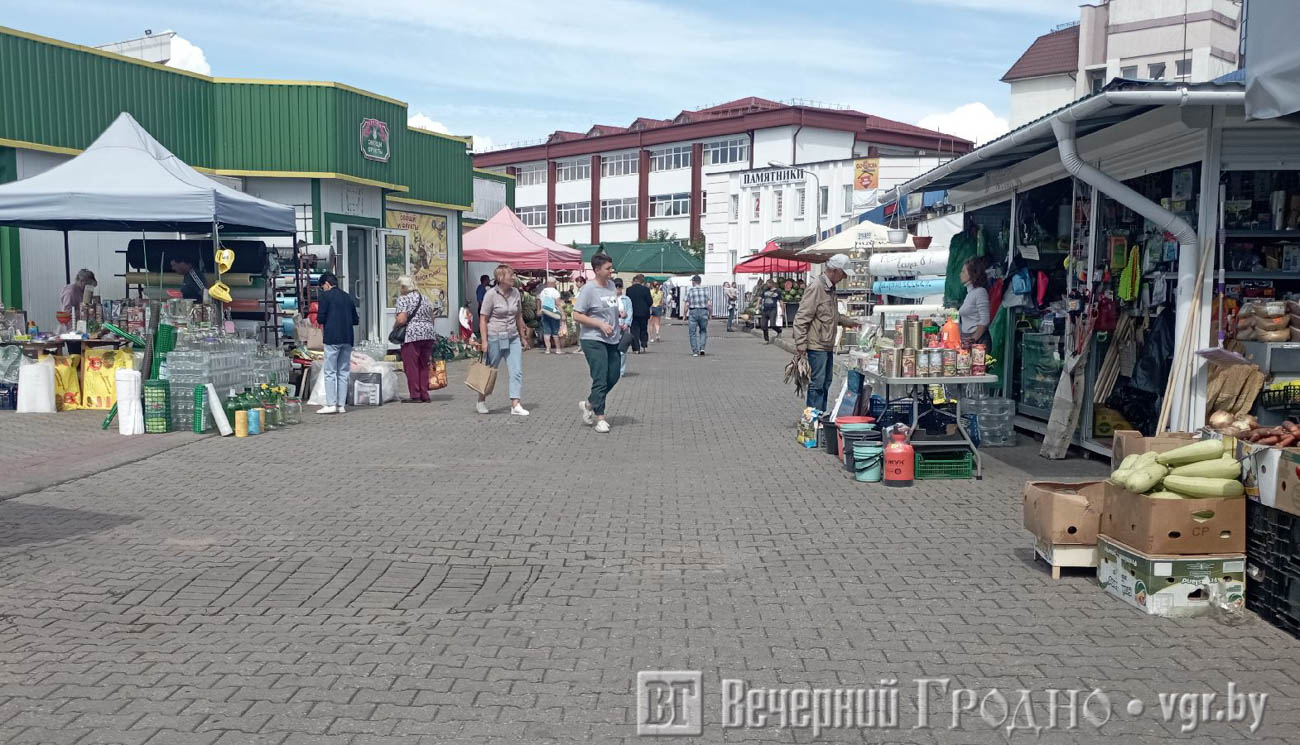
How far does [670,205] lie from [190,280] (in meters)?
55.4

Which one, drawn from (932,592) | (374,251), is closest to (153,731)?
(932,592)

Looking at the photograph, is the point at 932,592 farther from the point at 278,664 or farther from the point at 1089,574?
the point at 278,664

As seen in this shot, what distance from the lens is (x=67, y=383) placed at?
13.1 m

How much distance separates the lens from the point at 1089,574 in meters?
6.16

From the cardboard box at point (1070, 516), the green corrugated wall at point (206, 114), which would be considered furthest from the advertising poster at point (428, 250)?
the cardboard box at point (1070, 516)

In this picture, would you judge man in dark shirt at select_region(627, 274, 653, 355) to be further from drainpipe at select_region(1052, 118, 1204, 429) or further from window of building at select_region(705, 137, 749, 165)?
window of building at select_region(705, 137, 749, 165)

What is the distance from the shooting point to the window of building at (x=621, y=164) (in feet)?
233

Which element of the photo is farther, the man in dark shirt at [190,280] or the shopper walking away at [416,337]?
the man in dark shirt at [190,280]

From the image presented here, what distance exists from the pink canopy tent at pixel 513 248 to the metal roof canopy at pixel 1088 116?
13158mm

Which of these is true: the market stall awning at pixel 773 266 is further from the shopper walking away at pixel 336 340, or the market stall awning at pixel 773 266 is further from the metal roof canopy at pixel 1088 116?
the metal roof canopy at pixel 1088 116

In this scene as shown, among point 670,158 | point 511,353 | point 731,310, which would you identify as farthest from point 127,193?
point 670,158

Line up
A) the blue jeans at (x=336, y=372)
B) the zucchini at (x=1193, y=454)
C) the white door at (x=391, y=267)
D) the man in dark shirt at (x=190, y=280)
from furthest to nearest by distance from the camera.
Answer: the white door at (x=391, y=267) → the man in dark shirt at (x=190, y=280) → the blue jeans at (x=336, y=372) → the zucchini at (x=1193, y=454)

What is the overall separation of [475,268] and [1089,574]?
23261 mm

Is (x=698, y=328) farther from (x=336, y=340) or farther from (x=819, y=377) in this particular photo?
(x=819, y=377)
